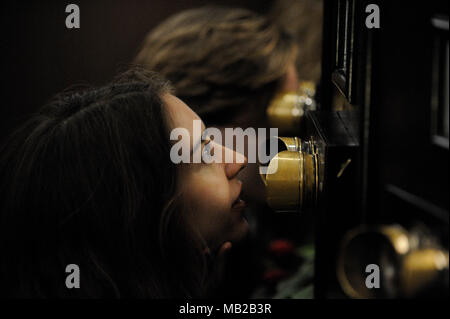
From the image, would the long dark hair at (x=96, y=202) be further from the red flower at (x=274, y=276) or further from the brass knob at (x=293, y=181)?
the red flower at (x=274, y=276)

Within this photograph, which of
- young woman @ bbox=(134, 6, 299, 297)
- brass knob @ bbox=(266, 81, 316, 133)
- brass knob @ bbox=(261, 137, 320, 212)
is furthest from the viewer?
brass knob @ bbox=(266, 81, 316, 133)

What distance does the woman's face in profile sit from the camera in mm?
597

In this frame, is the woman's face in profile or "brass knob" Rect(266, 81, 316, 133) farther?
"brass knob" Rect(266, 81, 316, 133)

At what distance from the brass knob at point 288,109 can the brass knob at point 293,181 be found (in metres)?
0.25

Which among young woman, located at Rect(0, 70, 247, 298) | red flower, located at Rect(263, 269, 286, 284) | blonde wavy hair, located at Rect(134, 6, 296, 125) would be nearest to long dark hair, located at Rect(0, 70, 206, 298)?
young woman, located at Rect(0, 70, 247, 298)

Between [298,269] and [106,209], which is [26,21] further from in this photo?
[298,269]

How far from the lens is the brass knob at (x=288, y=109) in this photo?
0.83m

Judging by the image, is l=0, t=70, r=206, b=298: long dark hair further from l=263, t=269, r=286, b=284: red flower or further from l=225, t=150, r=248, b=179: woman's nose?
l=263, t=269, r=286, b=284: red flower

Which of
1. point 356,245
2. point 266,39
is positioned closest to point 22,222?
point 356,245

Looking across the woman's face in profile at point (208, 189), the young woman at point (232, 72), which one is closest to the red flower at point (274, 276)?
the young woman at point (232, 72)

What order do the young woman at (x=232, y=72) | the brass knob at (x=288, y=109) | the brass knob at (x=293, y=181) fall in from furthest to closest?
the brass knob at (x=288, y=109) → the young woman at (x=232, y=72) → the brass knob at (x=293, y=181)

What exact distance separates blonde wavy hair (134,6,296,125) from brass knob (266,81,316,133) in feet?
0.07

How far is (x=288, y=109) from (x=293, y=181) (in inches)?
12.0

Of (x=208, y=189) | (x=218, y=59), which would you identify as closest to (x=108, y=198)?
(x=208, y=189)
